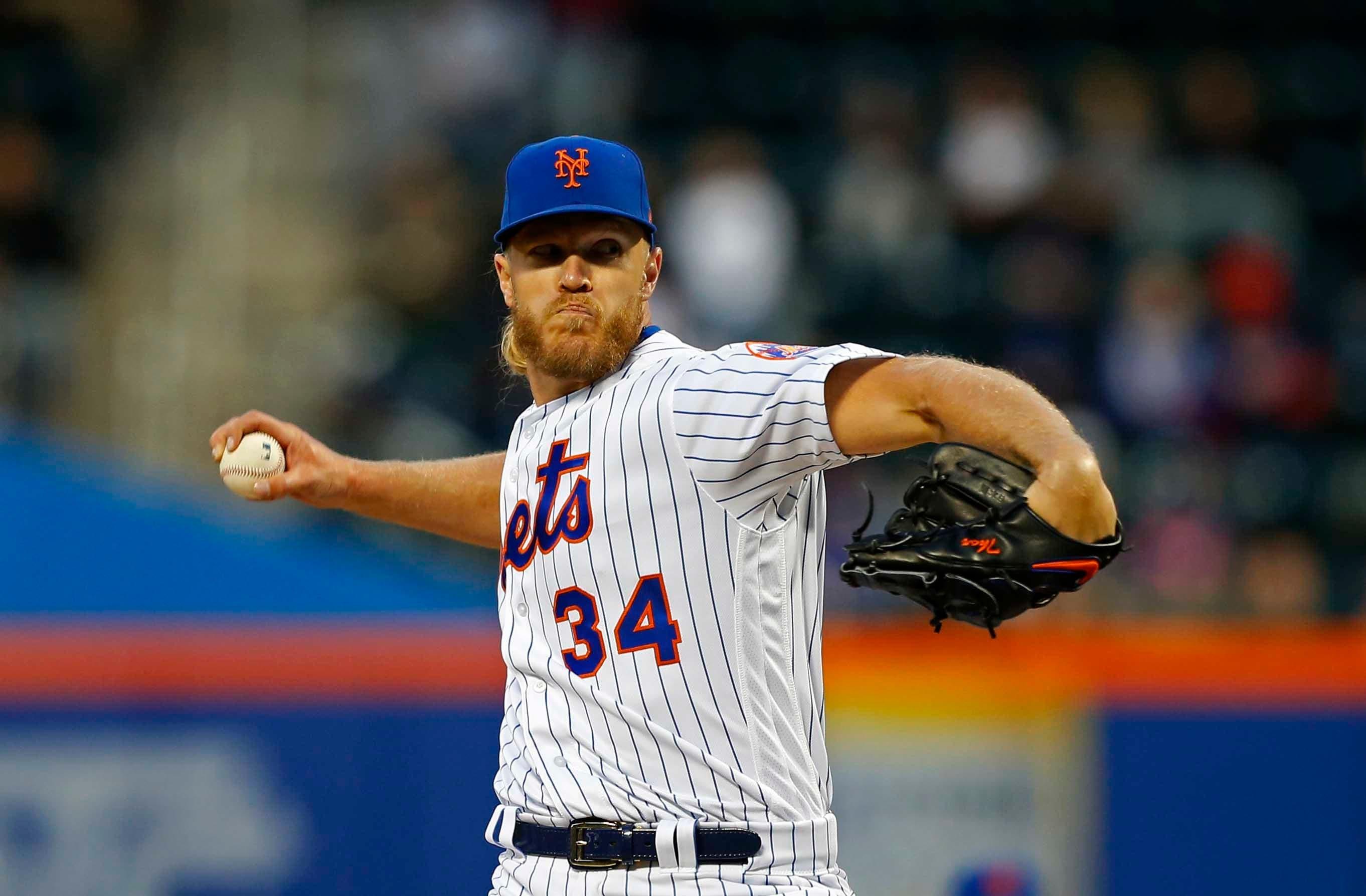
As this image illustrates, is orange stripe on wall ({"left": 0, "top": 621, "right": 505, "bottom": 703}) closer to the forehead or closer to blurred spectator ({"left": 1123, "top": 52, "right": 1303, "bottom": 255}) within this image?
the forehead

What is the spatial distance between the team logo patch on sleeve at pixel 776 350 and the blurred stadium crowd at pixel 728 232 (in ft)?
17.5

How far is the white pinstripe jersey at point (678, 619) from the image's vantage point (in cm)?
295

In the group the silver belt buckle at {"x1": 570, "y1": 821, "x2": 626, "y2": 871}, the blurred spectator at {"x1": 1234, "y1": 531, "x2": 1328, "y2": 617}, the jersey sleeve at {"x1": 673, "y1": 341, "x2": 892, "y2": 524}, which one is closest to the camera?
the jersey sleeve at {"x1": 673, "y1": 341, "x2": 892, "y2": 524}

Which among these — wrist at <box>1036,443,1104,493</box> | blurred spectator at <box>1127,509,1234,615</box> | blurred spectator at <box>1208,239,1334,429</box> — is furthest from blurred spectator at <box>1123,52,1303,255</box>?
wrist at <box>1036,443,1104,493</box>

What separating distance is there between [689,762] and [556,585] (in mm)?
423

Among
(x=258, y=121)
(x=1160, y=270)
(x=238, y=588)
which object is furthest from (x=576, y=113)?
(x=238, y=588)

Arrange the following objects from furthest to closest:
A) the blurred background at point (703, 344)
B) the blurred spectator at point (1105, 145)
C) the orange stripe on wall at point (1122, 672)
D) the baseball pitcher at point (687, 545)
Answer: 1. the blurred spectator at point (1105, 145)
2. the orange stripe on wall at point (1122, 672)
3. the blurred background at point (703, 344)
4. the baseball pitcher at point (687, 545)

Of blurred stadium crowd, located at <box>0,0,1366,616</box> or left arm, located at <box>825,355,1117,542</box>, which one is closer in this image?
left arm, located at <box>825,355,1117,542</box>

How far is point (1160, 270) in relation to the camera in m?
9.38

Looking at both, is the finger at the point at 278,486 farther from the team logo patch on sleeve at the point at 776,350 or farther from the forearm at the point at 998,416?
the forearm at the point at 998,416

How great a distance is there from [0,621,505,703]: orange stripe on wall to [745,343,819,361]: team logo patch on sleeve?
9.87 feet

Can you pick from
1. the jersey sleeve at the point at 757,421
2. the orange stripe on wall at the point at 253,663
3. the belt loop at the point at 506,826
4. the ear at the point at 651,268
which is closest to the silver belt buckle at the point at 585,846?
the belt loop at the point at 506,826

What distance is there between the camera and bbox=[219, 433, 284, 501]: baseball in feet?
11.9

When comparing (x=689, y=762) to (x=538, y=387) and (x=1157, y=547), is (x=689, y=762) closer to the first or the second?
(x=538, y=387)
